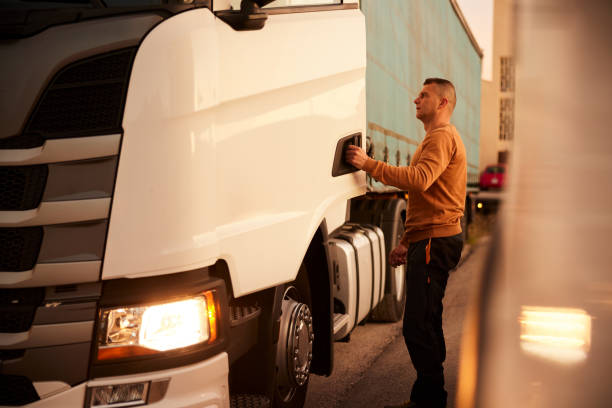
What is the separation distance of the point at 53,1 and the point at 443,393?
110 inches

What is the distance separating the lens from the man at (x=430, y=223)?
12.3 ft

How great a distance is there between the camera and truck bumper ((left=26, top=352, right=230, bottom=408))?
232 cm

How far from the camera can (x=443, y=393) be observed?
12.4ft

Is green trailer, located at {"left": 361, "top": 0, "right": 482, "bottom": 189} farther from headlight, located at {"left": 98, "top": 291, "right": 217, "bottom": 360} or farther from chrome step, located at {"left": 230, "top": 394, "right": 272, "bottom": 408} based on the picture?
headlight, located at {"left": 98, "top": 291, "right": 217, "bottom": 360}

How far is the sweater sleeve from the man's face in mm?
158

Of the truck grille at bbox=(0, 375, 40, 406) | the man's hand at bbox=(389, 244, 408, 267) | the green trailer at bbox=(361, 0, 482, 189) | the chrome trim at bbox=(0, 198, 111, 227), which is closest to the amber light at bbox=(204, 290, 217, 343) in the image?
the chrome trim at bbox=(0, 198, 111, 227)

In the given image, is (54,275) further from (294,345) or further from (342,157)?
(342,157)

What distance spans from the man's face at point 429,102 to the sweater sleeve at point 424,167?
0.16 meters

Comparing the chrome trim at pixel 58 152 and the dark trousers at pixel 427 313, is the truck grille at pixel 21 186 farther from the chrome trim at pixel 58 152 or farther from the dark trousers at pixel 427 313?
the dark trousers at pixel 427 313

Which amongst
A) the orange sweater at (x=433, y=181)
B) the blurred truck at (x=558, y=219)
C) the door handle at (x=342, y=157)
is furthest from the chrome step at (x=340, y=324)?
the blurred truck at (x=558, y=219)

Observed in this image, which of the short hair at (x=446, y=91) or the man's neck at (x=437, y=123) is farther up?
the short hair at (x=446, y=91)

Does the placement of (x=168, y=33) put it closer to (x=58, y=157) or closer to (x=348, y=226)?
(x=58, y=157)

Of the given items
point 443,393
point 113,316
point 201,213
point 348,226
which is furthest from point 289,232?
point 348,226

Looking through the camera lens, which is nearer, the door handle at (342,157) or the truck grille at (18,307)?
the truck grille at (18,307)
